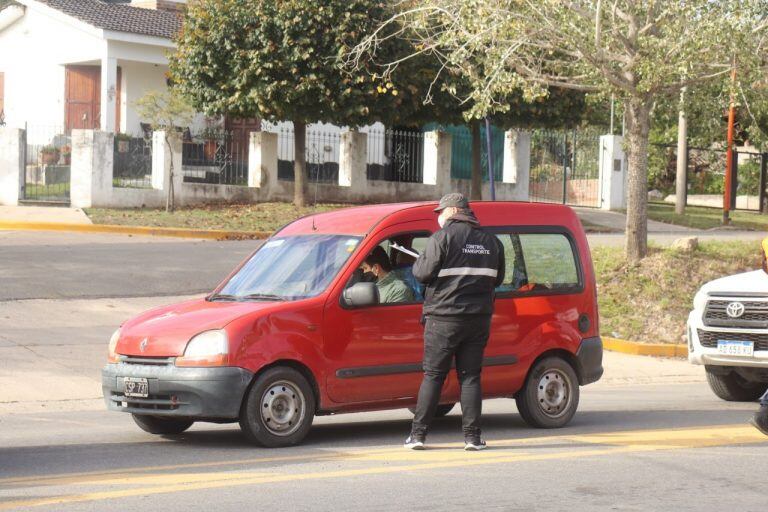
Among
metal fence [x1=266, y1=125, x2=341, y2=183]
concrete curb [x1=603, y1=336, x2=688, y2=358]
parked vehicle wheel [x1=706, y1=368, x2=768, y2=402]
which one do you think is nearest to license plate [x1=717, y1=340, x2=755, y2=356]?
parked vehicle wheel [x1=706, y1=368, x2=768, y2=402]

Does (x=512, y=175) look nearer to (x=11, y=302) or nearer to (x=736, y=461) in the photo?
(x=11, y=302)

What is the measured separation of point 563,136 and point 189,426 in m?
27.9

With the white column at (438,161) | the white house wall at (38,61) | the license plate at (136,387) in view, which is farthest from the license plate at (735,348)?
the white house wall at (38,61)

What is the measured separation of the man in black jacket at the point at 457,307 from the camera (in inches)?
357

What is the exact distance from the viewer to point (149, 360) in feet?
30.6

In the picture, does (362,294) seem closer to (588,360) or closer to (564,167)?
(588,360)

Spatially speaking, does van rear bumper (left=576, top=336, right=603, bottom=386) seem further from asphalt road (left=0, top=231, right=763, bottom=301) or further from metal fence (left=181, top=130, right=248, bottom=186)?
metal fence (left=181, top=130, right=248, bottom=186)

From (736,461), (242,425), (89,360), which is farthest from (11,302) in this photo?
(736,461)

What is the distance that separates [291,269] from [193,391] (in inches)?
56.8

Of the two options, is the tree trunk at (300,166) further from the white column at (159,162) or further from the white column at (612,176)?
the white column at (612,176)

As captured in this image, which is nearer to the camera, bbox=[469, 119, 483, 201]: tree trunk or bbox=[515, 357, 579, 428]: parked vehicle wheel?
bbox=[515, 357, 579, 428]: parked vehicle wheel

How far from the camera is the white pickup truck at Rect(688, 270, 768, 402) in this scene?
40.2ft

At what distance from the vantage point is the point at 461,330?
9.09 m

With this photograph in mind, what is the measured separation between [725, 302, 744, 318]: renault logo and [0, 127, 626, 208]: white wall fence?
17992 millimetres
